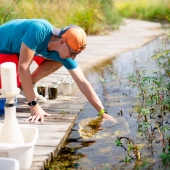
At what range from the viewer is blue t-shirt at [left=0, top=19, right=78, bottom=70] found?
411 centimetres

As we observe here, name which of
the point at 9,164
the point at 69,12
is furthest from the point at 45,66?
the point at 69,12

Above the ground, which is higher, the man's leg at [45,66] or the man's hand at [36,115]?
the man's leg at [45,66]

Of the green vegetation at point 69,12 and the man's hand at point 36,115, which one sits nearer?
the man's hand at point 36,115

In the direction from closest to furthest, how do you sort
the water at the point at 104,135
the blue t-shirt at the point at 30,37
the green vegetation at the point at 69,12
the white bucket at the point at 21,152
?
the white bucket at the point at 21,152
the water at the point at 104,135
the blue t-shirt at the point at 30,37
the green vegetation at the point at 69,12

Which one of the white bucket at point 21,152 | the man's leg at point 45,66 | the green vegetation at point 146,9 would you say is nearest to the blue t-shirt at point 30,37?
the man's leg at point 45,66

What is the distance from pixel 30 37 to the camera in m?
4.09

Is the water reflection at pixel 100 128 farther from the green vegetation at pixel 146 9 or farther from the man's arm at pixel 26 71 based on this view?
the green vegetation at pixel 146 9

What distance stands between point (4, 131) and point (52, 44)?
114 cm

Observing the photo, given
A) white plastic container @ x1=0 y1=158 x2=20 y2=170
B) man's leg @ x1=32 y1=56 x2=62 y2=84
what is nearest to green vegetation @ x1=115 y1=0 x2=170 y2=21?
man's leg @ x1=32 y1=56 x2=62 y2=84

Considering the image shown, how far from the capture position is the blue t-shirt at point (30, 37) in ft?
13.5

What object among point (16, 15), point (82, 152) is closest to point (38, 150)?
point (82, 152)

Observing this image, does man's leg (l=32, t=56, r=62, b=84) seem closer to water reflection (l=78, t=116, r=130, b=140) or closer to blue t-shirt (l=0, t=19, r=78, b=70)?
blue t-shirt (l=0, t=19, r=78, b=70)

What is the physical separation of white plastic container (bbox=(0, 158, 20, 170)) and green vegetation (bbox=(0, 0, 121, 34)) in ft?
16.1

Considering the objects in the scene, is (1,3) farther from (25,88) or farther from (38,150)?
(38,150)
